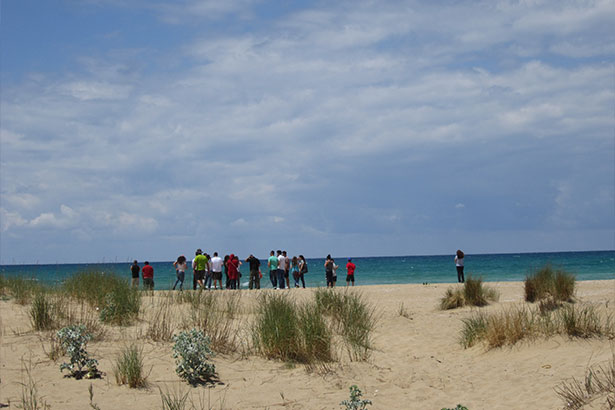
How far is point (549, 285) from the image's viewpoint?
14.9 meters

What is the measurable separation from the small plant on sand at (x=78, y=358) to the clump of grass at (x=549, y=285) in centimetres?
1142

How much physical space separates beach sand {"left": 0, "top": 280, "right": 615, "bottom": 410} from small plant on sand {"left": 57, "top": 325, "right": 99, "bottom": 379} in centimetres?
17

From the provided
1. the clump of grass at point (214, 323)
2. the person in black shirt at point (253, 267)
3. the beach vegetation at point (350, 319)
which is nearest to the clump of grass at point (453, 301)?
the beach vegetation at point (350, 319)

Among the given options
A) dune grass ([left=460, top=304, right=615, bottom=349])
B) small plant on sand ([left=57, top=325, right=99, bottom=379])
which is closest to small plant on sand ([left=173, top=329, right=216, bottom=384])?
small plant on sand ([left=57, top=325, right=99, bottom=379])

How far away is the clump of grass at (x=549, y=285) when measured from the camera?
577 inches

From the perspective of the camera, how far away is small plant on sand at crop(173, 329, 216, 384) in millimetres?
7819

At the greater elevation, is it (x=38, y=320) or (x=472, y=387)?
(x=38, y=320)

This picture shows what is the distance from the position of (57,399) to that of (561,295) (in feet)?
40.8

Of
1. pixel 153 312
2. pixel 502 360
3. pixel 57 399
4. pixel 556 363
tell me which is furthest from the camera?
pixel 153 312

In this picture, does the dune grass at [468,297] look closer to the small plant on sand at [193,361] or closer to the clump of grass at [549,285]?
the clump of grass at [549,285]

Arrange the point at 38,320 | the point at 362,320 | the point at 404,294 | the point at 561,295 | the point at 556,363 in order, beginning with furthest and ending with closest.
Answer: the point at 404,294, the point at 561,295, the point at 362,320, the point at 38,320, the point at 556,363

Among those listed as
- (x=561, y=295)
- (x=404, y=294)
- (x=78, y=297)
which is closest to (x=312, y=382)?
(x=78, y=297)

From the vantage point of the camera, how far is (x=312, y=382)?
7902 mm

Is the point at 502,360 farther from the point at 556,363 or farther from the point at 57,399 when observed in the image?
the point at 57,399
